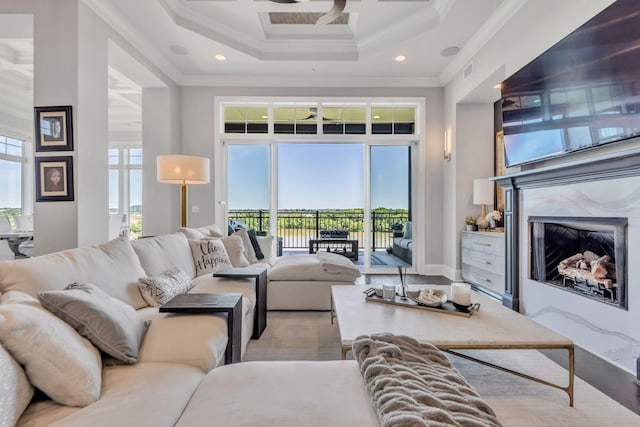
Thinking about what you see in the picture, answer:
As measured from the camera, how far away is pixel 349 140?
535 centimetres

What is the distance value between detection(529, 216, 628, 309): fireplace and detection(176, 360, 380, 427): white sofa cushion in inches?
82.0

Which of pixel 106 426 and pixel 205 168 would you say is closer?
pixel 106 426

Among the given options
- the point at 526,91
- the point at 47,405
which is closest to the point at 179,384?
the point at 47,405

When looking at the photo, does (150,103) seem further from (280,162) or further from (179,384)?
(179,384)

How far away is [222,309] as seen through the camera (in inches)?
61.9

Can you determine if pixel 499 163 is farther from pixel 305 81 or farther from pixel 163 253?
pixel 163 253

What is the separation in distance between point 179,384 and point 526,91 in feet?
11.6

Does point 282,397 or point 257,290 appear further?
point 257,290

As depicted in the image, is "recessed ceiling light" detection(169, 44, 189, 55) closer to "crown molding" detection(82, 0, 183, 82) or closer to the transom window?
"crown molding" detection(82, 0, 183, 82)

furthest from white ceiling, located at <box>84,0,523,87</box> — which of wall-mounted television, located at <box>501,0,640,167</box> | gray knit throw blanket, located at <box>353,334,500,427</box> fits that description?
gray knit throw blanket, located at <box>353,334,500,427</box>

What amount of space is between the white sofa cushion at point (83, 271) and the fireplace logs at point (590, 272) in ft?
10.2

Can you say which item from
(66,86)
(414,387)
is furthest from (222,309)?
(66,86)

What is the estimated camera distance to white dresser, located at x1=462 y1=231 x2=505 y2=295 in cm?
369

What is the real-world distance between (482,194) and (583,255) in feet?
6.11
